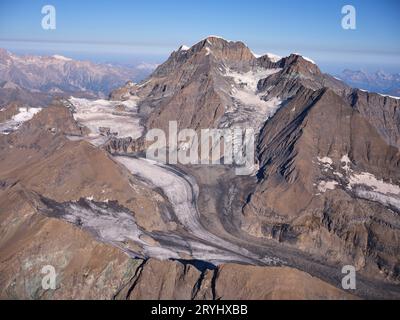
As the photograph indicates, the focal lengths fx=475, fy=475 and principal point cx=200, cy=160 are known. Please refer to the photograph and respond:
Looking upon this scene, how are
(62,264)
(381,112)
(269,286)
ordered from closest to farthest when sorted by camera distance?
(269,286) < (62,264) < (381,112)

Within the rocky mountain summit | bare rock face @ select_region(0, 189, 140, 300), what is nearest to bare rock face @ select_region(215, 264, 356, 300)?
the rocky mountain summit

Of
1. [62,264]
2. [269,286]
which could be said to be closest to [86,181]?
[62,264]

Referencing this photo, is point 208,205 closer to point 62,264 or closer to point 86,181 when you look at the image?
point 86,181

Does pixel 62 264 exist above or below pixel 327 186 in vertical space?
below

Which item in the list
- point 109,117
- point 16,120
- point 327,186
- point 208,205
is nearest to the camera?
point 327,186

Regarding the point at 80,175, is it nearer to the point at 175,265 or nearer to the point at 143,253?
the point at 143,253

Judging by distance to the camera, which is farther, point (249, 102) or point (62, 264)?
point (249, 102)

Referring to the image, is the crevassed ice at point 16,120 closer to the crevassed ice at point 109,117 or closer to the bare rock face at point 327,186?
the crevassed ice at point 109,117

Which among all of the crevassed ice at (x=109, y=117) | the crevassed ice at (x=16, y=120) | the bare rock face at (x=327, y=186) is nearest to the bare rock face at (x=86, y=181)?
the bare rock face at (x=327, y=186)

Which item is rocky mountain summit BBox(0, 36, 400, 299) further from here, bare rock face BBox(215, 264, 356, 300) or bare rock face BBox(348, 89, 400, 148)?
bare rock face BBox(348, 89, 400, 148)

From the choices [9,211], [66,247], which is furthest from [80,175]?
[66,247]
